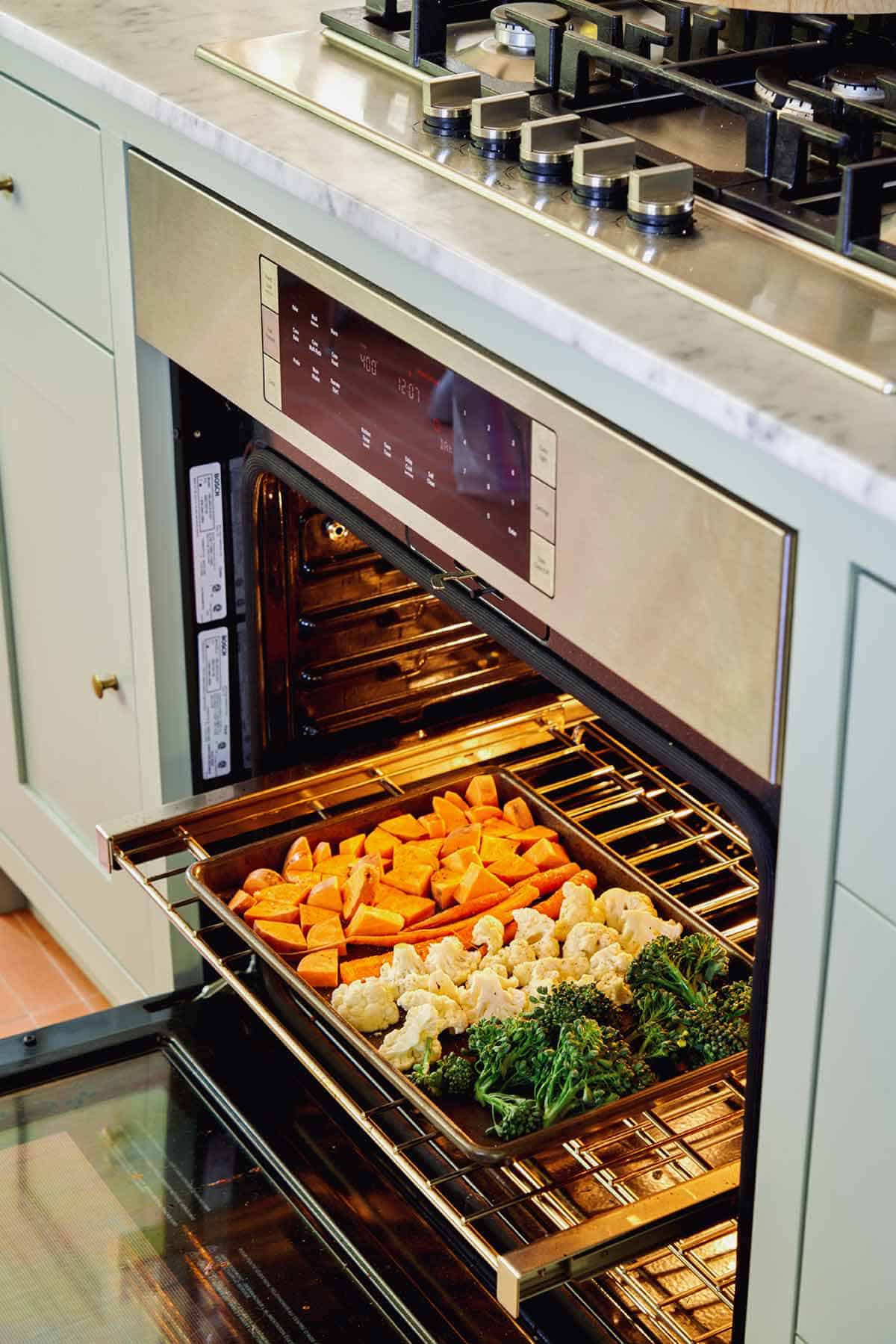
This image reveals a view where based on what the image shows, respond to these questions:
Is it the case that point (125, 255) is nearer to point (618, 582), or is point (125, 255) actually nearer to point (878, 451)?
point (618, 582)

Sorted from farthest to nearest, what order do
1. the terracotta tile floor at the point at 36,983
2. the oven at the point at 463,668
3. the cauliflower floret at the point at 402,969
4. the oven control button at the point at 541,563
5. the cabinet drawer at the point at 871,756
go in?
1. the terracotta tile floor at the point at 36,983
2. the cauliflower floret at the point at 402,969
3. the oven control button at the point at 541,563
4. the oven at the point at 463,668
5. the cabinet drawer at the point at 871,756

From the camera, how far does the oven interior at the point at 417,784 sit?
1.39 m

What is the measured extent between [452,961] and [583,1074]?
0.75ft

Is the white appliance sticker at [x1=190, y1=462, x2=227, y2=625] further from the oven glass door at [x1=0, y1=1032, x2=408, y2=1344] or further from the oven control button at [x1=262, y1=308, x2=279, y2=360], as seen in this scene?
the oven glass door at [x1=0, y1=1032, x2=408, y2=1344]

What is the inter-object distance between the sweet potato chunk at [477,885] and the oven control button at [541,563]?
0.49 meters

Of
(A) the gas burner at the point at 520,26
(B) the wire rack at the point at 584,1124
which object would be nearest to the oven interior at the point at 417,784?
(B) the wire rack at the point at 584,1124

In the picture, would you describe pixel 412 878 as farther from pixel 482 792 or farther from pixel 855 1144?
pixel 855 1144

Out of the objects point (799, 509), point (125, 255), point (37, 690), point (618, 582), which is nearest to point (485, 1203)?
point (618, 582)

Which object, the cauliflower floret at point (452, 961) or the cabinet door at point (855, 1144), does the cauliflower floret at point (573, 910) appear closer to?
the cauliflower floret at point (452, 961)

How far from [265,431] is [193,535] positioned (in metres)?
0.18

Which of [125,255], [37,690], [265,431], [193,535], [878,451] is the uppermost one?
[878,451]

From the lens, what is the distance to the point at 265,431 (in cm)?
158

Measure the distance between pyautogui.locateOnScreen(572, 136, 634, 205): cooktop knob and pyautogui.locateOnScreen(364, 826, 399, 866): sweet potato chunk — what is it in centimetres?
69

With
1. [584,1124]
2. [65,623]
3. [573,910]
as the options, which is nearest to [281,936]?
[573,910]
